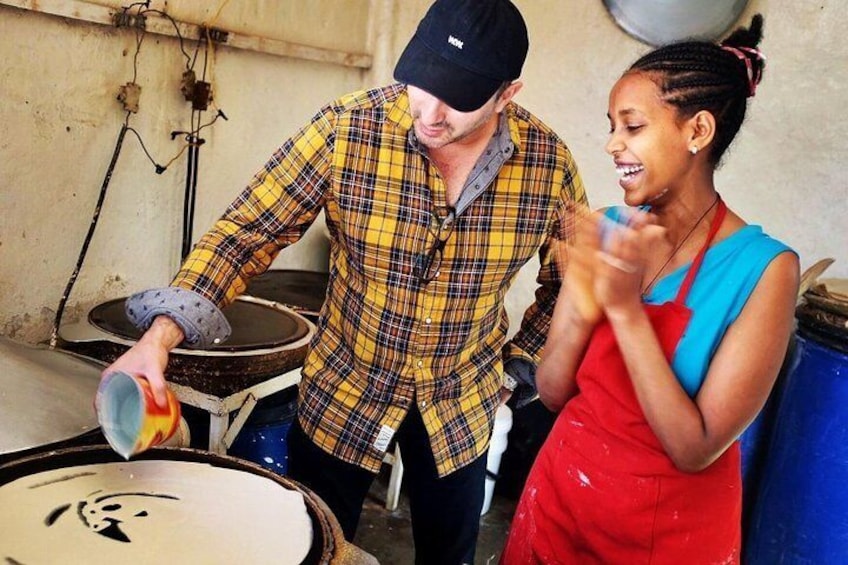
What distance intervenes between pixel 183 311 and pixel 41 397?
0.44 meters

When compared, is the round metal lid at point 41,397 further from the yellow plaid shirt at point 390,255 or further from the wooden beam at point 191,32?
the wooden beam at point 191,32

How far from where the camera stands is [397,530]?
10.9 feet

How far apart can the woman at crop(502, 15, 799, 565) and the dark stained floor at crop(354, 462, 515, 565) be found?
1737 mm

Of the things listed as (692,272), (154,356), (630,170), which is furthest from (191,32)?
(692,272)

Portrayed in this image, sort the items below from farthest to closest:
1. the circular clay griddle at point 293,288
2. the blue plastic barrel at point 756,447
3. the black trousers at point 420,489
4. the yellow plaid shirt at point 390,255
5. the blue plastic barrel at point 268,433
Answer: the circular clay griddle at point 293,288 → the blue plastic barrel at point 756,447 → the blue plastic barrel at point 268,433 → the black trousers at point 420,489 → the yellow plaid shirt at point 390,255

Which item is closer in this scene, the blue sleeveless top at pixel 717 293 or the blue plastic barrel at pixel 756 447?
the blue sleeveless top at pixel 717 293

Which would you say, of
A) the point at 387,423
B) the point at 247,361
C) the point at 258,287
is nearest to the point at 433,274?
the point at 387,423

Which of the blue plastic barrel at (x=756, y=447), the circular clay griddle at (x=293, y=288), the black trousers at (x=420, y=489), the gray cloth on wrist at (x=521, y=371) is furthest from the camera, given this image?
the circular clay griddle at (x=293, y=288)

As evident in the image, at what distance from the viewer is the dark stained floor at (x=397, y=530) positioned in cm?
317

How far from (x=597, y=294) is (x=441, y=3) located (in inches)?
27.4

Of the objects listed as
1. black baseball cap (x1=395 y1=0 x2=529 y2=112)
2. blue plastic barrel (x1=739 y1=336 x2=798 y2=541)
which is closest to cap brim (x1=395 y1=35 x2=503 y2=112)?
black baseball cap (x1=395 y1=0 x2=529 y2=112)

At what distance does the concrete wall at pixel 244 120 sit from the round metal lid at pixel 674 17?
7 centimetres

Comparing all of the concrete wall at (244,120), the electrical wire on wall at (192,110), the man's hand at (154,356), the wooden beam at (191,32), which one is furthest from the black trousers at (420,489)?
the wooden beam at (191,32)

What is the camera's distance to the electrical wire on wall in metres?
2.69
